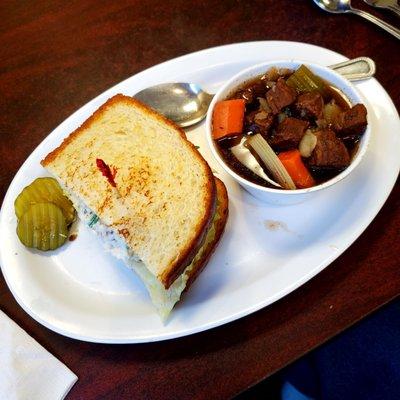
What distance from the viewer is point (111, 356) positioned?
125cm

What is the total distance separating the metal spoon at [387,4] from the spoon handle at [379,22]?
0.20 feet

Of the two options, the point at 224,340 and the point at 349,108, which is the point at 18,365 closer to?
the point at 224,340

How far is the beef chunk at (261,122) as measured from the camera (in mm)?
Answer: 1302

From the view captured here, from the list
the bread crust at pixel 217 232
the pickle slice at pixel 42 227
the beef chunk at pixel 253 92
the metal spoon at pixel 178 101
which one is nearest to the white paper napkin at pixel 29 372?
the pickle slice at pixel 42 227

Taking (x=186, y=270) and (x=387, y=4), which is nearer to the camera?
(x=186, y=270)

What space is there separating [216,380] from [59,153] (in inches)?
31.1

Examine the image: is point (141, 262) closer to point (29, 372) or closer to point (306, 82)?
point (29, 372)

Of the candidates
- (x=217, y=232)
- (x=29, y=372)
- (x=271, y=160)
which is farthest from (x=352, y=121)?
(x=29, y=372)

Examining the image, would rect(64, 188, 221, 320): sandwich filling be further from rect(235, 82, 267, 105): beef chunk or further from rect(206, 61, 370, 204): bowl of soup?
rect(235, 82, 267, 105): beef chunk

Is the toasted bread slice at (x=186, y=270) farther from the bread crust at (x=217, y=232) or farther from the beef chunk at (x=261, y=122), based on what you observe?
the beef chunk at (x=261, y=122)

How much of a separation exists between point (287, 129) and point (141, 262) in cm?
54

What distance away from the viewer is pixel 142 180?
4.29 feet

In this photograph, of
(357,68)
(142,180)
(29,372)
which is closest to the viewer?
(29,372)

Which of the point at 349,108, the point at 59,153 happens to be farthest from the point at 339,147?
the point at 59,153
